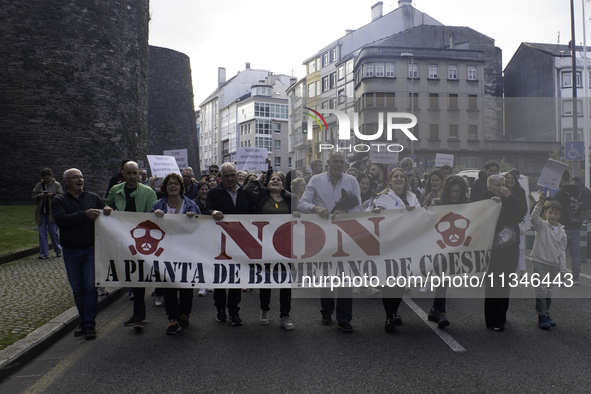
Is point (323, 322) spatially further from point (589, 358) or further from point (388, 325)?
point (589, 358)

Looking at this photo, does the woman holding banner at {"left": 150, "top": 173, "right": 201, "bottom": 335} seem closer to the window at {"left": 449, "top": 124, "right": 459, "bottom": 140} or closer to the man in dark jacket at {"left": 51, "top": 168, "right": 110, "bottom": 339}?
the man in dark jacket at {"left": 51, "top": 168, "right": 110, "bottom": 339}

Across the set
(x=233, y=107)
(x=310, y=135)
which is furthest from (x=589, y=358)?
(x=233, y=107)

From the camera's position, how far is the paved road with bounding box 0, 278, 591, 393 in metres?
4.38

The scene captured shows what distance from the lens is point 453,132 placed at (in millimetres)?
8836

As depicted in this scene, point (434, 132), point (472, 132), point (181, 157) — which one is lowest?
point (434, 132)

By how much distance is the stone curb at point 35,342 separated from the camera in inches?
189

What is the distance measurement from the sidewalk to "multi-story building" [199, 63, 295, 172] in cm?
7256

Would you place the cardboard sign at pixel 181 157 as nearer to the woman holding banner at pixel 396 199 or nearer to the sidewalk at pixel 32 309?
the sidewalk at pixel 32 309

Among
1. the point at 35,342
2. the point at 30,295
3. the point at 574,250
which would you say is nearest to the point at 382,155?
the point at 574,250

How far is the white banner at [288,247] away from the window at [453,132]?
256 centimetres

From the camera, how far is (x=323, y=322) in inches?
254

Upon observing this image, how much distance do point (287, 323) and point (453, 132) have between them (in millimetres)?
4598

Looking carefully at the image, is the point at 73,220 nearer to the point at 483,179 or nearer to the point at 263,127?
the point at 483,179

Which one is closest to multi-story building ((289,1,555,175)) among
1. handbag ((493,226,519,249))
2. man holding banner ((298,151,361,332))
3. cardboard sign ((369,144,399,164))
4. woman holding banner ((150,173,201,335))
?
cardboard sign ((369,144,399,164))
